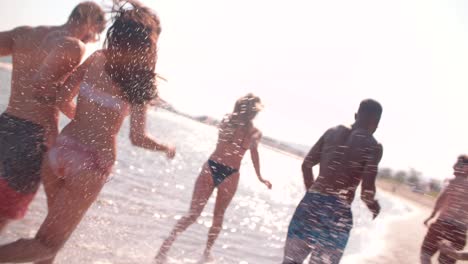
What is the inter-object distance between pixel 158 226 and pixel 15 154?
315 centimetres

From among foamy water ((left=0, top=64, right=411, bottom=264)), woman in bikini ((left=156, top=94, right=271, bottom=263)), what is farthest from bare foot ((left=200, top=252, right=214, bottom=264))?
woman in bikini ((left=156, top=94, right=271, bottom=263))

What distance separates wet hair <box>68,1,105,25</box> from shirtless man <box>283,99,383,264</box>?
182 cm

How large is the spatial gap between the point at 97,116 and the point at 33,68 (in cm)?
60

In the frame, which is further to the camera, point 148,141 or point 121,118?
point 148,141

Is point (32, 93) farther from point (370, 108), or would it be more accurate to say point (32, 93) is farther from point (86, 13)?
point (370, 108)

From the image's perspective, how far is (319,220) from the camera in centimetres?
280

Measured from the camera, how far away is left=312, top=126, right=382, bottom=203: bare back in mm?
2791

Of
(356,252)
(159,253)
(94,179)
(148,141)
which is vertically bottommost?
(356,252)

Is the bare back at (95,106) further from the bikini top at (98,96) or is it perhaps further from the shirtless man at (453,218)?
the shirtless man at (453,218)

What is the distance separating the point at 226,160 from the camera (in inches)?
155

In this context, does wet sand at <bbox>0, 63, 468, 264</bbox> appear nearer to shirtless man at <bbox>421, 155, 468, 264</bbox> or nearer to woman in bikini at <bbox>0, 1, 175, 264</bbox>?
woman in bikini at <bbox>0, 1, 175, 264</bbox>

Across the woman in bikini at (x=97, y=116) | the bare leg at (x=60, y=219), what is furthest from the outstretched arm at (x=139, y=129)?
the bare leg at (x=60, y=219)

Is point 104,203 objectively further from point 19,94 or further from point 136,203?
point 19,94

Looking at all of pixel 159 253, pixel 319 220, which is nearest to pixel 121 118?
pixel 319 220
